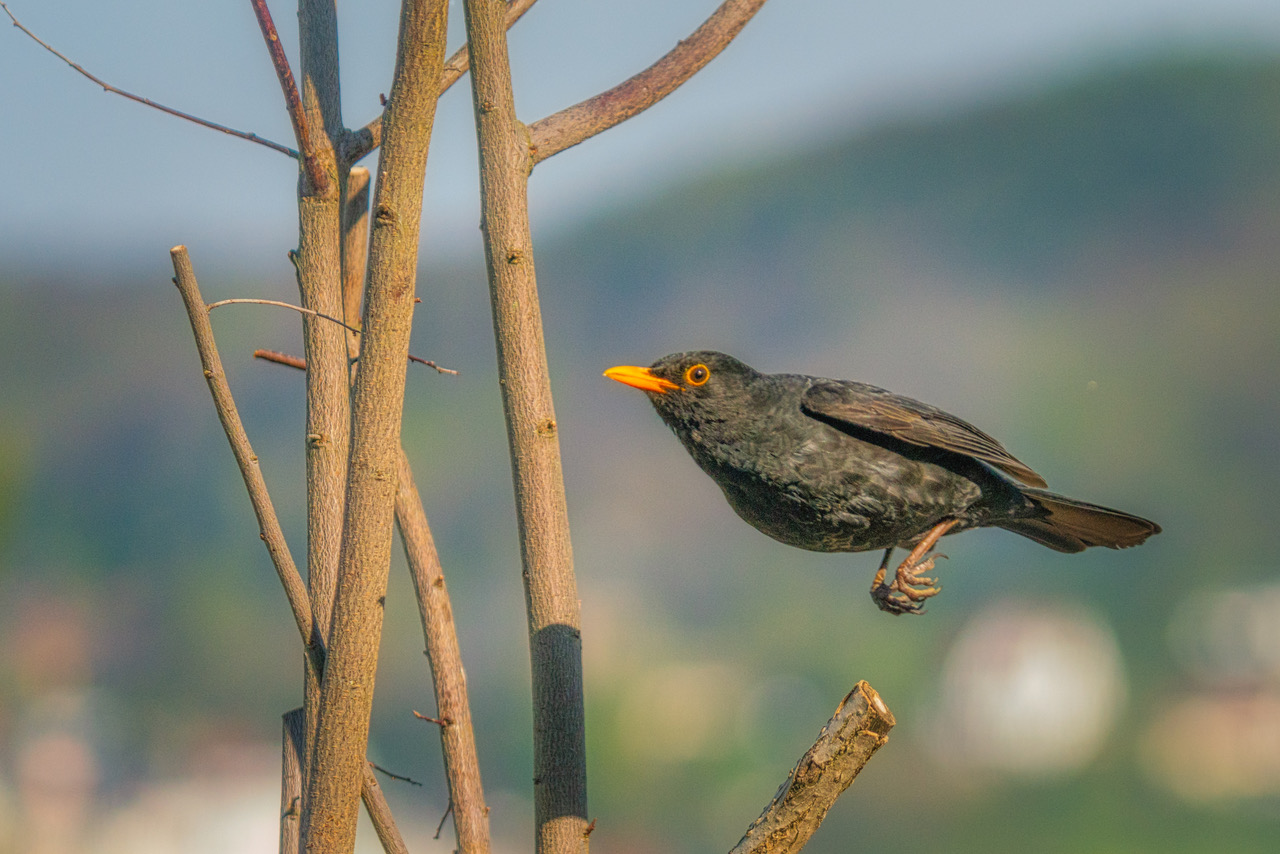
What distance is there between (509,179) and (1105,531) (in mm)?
3230

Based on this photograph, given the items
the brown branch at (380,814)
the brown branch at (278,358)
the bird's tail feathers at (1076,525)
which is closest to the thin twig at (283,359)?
the brown branch at (278,358)

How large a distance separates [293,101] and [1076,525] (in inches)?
153

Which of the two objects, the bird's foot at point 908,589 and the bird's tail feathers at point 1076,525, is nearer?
the bird's foot at point 908,589

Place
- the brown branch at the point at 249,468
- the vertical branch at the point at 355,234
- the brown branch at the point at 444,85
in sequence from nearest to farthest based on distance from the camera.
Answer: the brown branch at the point at 249,468 → the brown branch at the point at 444,85 → the vertical branch at the point at 355,234

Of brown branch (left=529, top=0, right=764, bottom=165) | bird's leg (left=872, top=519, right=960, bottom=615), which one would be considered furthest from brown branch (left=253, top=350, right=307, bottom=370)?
bird's leg (left=872, top=519, right=960, bottom=615)

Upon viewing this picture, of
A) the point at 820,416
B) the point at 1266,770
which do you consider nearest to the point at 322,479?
the point at 820,416

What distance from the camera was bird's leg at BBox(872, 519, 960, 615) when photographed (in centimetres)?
438

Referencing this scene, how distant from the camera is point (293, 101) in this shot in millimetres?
3182

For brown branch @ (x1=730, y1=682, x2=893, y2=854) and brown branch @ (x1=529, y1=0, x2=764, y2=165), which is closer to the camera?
brown branch @ (x1=730, y1=682, x2=893, y2=854)

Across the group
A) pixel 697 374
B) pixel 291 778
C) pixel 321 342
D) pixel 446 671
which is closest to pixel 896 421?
pixel 697 374

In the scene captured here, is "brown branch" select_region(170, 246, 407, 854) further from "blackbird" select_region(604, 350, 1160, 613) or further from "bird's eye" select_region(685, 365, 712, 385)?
"bird's eye" select_region(685, 365, 712, 385)

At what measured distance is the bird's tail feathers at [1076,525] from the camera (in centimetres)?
462

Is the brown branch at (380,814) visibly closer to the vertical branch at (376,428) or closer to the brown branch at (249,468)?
the brown branch at (249,468)

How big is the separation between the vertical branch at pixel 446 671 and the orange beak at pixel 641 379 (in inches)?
37.7
